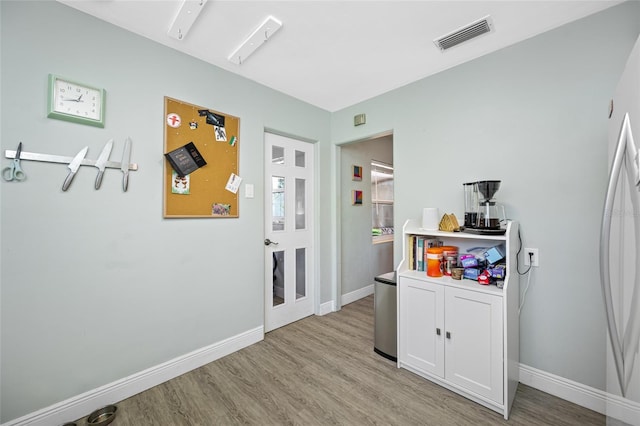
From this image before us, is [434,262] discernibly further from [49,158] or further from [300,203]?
[49,158]

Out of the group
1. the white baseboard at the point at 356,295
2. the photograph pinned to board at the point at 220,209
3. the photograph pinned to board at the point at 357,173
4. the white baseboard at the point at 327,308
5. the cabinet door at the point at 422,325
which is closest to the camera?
the cabinet door at the point at 422,325

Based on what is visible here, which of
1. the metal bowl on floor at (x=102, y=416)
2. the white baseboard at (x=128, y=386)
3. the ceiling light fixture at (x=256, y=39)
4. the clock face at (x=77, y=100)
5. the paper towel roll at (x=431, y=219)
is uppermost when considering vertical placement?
the ceiling light fixture at (x=256, y=39)

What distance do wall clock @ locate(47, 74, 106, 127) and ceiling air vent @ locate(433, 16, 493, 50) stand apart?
8.20 feet

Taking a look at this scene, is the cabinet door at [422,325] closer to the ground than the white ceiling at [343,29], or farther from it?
closer to the ground

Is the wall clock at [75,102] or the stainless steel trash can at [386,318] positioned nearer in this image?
the wall clock at [75,102]

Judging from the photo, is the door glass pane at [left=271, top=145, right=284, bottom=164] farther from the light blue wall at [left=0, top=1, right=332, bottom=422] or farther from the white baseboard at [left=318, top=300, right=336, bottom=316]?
the white baseboard at [left=318, top=300, right=336, bottom=316]

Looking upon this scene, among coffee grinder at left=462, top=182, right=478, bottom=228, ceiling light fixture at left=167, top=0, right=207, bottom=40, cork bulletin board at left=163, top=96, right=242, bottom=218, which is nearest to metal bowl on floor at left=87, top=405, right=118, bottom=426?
cork bulletin board at left=163, top=96, right=242, bottom=218

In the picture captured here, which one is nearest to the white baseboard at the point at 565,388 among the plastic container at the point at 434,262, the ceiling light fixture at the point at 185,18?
the plastic container at the point at 434,262

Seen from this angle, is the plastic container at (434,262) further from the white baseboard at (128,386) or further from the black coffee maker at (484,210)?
the white baseboard at (128,386)

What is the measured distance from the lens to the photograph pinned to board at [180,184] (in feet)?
6.84

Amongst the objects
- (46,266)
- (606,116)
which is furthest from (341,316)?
(606,116)

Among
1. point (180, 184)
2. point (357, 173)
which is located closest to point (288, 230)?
point (180, 184)

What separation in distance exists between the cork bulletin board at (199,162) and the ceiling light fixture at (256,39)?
50 centimetres

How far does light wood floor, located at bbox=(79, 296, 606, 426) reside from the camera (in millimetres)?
1637
